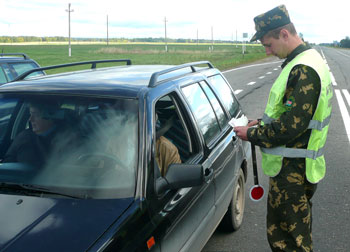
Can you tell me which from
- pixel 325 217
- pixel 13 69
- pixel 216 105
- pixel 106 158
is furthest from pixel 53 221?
pixel 13 69

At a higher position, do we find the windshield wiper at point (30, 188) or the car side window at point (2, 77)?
the car side window at point (2, 77)

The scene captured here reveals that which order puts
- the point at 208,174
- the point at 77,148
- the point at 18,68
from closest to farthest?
1. the point at 77,148
2. the point at 208,174
3. the point at 18,68

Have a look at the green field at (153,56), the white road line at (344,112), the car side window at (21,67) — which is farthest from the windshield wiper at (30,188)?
the green field at (153,56)

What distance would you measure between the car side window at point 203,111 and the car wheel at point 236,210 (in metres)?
0.71

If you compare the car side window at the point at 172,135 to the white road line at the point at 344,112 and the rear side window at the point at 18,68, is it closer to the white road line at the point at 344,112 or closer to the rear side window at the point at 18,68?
the rear side window at the point at 18,68

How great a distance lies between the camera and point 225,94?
4434 mm

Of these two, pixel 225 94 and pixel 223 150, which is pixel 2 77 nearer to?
pixel 225 94

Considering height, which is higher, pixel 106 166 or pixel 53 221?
pixel 106 166

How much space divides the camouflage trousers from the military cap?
894 millimetres

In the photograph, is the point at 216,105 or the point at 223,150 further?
the point at 216,105

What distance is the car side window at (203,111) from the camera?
3.26 meters

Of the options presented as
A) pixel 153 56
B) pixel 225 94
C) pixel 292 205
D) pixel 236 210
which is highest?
pixel 153 56

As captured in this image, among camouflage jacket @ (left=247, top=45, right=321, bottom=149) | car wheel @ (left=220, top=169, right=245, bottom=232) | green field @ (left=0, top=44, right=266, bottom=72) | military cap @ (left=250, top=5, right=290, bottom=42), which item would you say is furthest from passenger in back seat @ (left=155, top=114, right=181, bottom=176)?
green field @ (left=0, top=44, right=266, bottom=72)

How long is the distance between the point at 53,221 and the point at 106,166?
1.66ft
